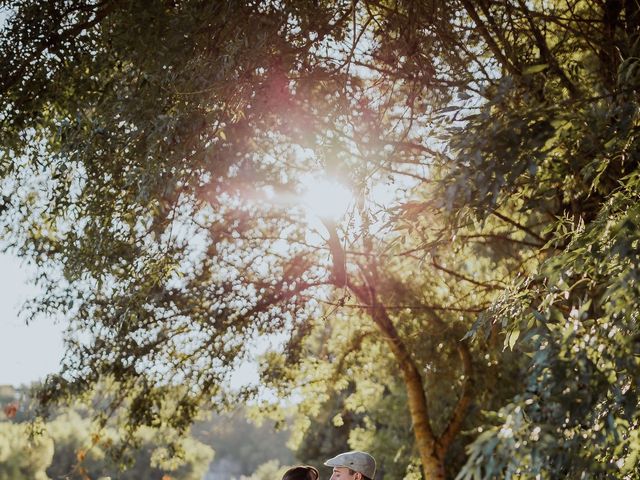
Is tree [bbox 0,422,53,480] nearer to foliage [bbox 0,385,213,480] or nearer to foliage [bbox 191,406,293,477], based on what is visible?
foliage [bbox 0,385,213,480]

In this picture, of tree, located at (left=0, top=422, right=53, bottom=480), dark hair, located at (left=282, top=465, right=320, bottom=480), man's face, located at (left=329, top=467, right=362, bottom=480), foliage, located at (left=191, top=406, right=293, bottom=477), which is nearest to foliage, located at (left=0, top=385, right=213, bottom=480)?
tree, located at (left=0, top=422, right=53, bottom=480)

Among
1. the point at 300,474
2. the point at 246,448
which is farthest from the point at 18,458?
the point at 246,448

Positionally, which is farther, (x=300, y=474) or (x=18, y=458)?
(x=18, y=458)

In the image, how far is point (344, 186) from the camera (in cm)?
598

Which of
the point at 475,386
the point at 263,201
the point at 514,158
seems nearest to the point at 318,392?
the point at 475,386

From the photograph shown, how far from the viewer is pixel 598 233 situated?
367 centimetres

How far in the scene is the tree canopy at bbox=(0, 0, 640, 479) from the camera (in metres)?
3.54

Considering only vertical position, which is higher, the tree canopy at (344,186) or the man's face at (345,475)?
the tree canopy at (344,186)

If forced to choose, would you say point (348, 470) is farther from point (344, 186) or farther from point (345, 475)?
point (344, 186)

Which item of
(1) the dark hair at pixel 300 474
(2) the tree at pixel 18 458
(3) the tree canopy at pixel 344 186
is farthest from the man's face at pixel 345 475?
(2) the tree at pixel 18 458

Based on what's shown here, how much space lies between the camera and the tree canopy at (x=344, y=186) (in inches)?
139

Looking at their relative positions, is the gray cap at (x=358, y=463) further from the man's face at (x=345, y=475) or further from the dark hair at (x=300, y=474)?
the dark hair at (x=300, y=474)

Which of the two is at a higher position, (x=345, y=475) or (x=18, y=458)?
(x=18, y=458)

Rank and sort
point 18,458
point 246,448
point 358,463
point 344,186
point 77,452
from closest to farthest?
1. point 358,463
2. point 344,186
3. point 77,452
4. point 18,458
5. point 246,448
